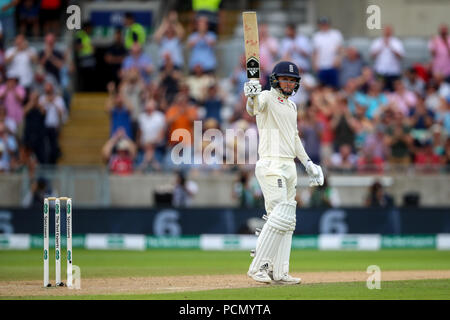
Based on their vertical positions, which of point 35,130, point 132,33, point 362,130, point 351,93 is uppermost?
point 132,33

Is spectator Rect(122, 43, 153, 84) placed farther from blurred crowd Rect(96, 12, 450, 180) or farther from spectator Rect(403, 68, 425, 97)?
spectator Rect(403, 68, 425, 97)

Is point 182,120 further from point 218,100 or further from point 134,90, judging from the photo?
point 134,90

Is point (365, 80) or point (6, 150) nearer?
point (6, 150)

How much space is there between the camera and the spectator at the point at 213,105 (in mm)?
21703

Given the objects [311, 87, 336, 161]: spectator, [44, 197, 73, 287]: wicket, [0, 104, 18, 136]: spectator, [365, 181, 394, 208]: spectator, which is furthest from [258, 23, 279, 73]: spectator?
[44, 197, 73, 287]: wicket

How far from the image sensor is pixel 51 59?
2253 centimetres

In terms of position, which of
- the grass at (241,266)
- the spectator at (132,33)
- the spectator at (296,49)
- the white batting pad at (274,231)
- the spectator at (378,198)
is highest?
the spectator at (132,33)

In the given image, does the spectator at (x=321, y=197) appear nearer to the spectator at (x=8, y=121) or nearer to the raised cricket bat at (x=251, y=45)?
the spectator at (x=8, y=121)

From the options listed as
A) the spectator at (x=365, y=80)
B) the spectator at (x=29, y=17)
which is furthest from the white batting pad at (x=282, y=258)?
the spectator at (x=29, y=17)

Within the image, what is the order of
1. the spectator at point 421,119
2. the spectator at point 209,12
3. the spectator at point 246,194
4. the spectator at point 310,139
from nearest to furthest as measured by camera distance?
the spectator at point 246,194
the spectator at point 310,139
the spectator at point 421,119
the spectator at point 209,12

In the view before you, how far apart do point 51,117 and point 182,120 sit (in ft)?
9.90

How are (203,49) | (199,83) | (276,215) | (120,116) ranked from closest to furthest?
(276,215)
(120,116)
(199,83)
(203,49)

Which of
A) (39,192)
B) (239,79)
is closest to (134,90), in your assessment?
(239,79)

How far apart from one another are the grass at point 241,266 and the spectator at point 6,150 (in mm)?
2594
